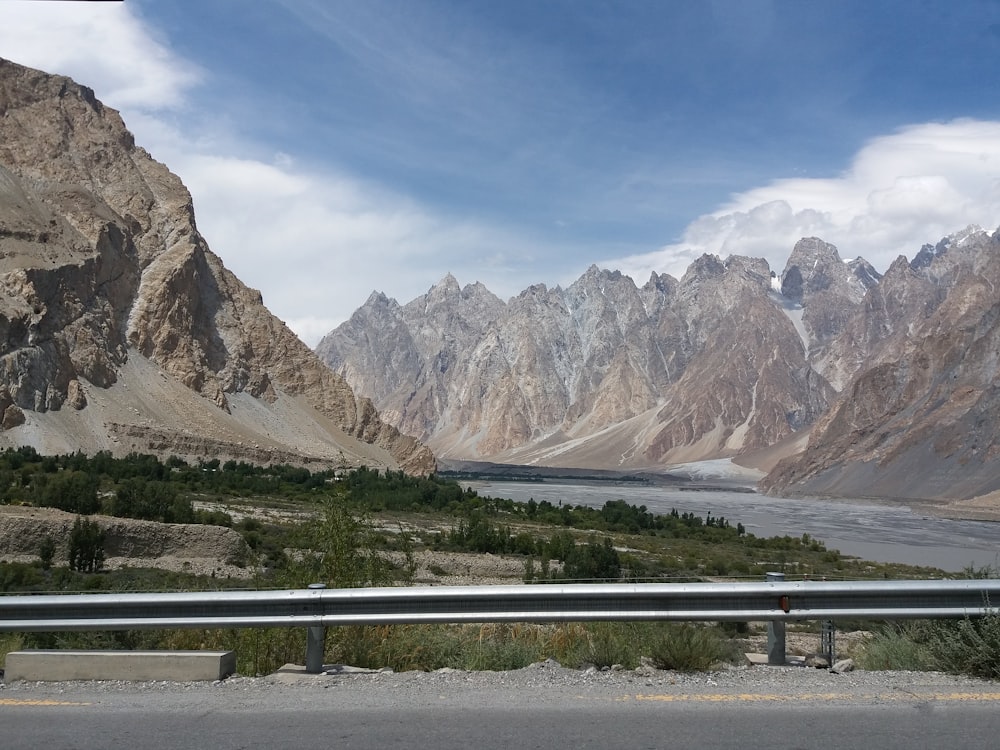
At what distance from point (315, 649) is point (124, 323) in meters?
93.8

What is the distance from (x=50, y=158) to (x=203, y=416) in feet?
117

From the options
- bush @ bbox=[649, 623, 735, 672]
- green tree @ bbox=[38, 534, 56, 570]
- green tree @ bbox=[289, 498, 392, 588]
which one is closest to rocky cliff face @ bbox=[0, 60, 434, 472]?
green tree @ bbox=[38, 534, 56, 570]

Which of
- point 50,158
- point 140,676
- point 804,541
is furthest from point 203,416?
point 140,676

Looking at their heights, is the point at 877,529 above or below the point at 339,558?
below

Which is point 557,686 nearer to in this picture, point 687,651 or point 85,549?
→ point 687,651

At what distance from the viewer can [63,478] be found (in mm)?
41250

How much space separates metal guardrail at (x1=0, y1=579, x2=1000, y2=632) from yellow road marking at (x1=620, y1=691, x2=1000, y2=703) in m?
0.64

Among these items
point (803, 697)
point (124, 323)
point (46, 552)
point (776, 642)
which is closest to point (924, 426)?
point (124, 323)

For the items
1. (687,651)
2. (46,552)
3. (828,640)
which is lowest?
(46,552)

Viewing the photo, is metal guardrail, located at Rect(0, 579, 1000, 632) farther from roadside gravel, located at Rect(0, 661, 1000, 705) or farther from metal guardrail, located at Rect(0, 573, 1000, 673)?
roadside gravel, located at Rect(0, 661, 1000, 705)

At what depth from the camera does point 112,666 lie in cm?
789

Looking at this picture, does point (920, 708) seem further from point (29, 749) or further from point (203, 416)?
point (203, 416)

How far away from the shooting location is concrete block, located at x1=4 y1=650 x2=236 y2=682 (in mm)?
7820

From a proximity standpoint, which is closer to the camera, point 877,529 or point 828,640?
point 828,640
